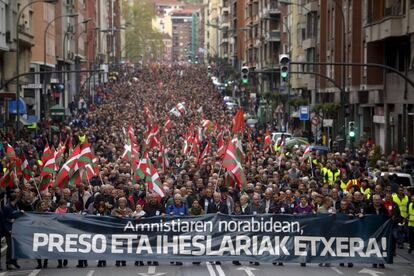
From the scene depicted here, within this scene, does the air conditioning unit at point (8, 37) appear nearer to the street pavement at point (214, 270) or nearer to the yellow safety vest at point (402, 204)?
the yellow safety vest at point (402, 204)

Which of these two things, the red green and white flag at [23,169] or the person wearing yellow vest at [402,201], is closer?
the person wearing yellow vest at [402,201]

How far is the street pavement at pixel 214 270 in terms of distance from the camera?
18844 mm

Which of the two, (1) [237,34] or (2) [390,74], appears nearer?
(2) [390,74]

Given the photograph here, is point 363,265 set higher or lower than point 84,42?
lower

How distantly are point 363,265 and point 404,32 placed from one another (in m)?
26.4

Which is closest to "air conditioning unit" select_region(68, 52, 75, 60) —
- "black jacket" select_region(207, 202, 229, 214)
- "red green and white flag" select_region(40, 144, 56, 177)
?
"red green and white flag" select_region(40, 144, 56, 177)

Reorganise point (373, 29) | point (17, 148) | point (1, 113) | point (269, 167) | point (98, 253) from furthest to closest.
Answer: point (1, 113), point (373, 29), point (17, 148), point (269, 167), point (98, 253)

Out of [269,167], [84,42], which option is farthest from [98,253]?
[84,42]

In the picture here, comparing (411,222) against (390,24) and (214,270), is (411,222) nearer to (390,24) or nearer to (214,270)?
(214,270)

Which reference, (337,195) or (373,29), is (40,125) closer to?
(373,29)

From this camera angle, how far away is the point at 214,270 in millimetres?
19266

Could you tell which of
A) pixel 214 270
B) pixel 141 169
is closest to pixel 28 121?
pixel 141 169

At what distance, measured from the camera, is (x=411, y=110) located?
46.0 metres

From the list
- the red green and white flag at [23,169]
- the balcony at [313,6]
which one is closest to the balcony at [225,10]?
the balcony at [313,6]
